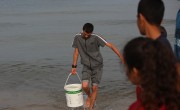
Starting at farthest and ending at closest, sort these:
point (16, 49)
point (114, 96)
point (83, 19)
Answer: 1. point (83, 19)
2. point (16, 49)
3. point (114, 96)

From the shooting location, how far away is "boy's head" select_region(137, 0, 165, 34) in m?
3.31

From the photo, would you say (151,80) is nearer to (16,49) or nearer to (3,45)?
(16,49)

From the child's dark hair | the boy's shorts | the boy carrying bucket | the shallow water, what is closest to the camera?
the child's dark hair

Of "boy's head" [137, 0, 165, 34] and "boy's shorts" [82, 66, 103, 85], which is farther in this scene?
"boy's shorts" [82, 66, 103, 85]

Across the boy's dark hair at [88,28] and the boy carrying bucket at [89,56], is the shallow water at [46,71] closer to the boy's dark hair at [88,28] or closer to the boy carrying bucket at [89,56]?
the boy carrying bucket at [89,56]

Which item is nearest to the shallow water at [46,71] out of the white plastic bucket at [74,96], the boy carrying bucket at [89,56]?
the boy carrying bucket at [89,56]

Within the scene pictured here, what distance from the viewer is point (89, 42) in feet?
25.0

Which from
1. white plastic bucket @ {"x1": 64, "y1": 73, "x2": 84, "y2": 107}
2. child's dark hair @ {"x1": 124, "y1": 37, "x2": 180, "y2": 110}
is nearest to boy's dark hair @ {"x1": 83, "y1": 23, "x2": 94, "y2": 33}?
white plastic bucket @ {"x1": 64, "y1": 73, "x2": 84, "y2": 107}

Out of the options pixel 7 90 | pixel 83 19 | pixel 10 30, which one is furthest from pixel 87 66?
pixel 83 19

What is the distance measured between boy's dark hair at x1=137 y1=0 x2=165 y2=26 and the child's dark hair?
96 cm

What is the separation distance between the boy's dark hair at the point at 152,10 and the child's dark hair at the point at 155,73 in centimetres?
96

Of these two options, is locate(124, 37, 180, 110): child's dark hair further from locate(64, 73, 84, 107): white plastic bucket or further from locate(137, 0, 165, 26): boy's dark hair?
locate(64, 73, 84, 107): white plastic bucket

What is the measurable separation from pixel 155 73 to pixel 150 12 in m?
1.10

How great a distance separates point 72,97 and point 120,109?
3.81 ft
